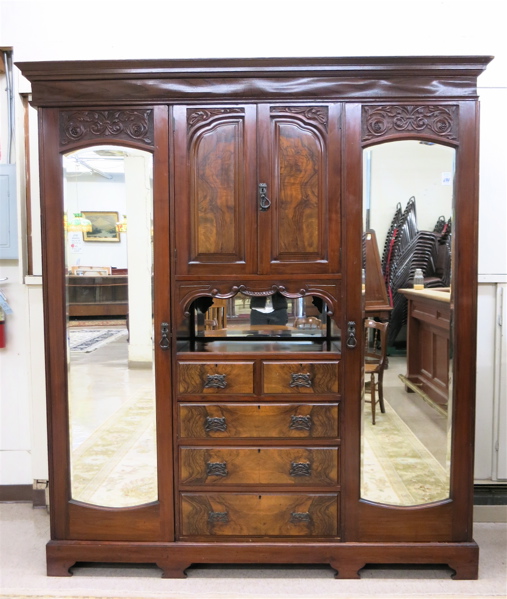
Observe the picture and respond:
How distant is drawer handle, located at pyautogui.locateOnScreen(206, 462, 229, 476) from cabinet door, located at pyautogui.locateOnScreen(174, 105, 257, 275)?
84cm

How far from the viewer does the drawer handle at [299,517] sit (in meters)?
2.46

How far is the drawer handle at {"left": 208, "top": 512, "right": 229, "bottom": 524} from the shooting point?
97.2 inches

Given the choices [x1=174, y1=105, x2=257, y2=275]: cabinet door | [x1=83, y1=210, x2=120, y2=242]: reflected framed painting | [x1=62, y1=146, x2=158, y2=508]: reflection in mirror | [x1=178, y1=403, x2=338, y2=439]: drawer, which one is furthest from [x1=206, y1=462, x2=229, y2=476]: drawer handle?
[x1=83, y1=210, x2=120, y2=242]: reflected framed painting

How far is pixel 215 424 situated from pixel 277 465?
326 mm

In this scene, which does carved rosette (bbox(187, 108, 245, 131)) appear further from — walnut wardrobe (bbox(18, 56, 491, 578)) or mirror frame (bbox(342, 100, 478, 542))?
mirror frame (bbox(342, 100, 478, 542))

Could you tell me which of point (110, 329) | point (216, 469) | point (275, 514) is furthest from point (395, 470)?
point (110, 329)

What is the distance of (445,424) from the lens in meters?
2.51

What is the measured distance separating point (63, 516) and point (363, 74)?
2.33m

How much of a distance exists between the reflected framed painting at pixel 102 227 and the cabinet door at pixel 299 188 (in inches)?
24.8

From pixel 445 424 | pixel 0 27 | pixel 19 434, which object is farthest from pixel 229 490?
pixel 0 27

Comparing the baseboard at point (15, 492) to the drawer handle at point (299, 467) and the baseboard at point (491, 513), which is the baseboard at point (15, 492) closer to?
the drawer handle at point (299, 467)

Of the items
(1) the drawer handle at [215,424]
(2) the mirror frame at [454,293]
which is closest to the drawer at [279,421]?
(1) the drawer handle at [215,424]

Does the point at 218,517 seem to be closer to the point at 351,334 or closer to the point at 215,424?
the point at 215,424

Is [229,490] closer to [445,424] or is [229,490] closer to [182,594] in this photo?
[182,594]
